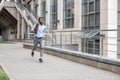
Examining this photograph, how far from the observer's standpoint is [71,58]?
13.4 m

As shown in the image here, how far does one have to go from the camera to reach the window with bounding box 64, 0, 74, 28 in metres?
29.9

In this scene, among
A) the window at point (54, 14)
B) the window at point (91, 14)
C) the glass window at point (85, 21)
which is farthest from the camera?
the window at point (54, 14)

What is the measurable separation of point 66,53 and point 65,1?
1835 cm

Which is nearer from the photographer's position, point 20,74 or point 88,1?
point 20,74

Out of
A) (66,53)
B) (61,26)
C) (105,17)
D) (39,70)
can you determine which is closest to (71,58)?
(66,53)

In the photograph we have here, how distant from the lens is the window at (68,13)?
1176 inches

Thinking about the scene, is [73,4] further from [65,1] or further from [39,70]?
[39,70]

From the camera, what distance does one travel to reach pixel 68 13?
101 ft

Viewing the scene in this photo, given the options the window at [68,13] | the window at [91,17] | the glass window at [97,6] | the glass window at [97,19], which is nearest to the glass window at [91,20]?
the window at [91,17]

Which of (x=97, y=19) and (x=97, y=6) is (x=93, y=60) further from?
(x=97, y=6)

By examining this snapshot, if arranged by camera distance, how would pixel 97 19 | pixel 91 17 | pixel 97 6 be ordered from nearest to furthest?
pixel 97 19 < pixel 97 6 < pixel 91 17

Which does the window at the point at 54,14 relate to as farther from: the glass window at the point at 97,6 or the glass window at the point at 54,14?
the glass window at the point at 97,6

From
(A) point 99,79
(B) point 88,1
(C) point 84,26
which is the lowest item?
(A) point 99,79

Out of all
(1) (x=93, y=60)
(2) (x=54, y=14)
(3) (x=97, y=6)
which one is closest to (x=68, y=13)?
(2) (x=54, y=14)
